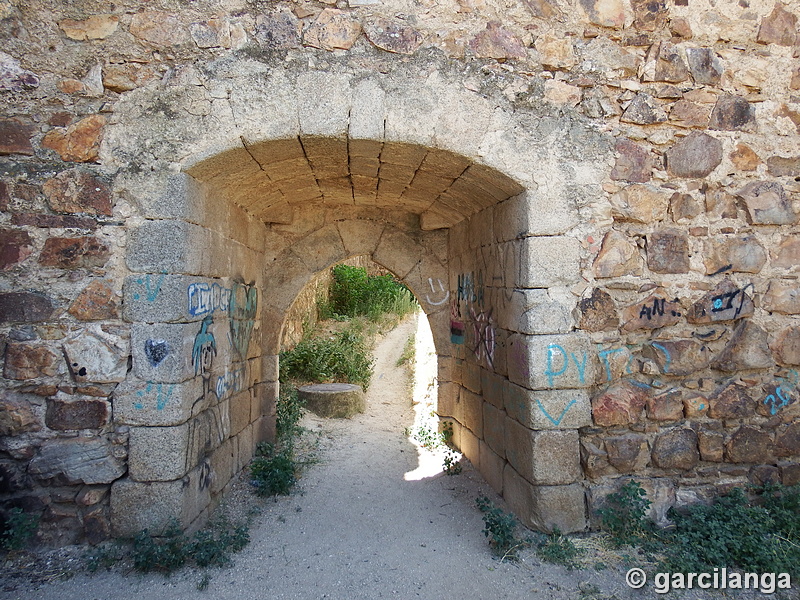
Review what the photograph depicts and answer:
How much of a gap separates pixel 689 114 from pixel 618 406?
5.92 ft

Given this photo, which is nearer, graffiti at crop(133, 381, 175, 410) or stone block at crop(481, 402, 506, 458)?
graffiti at crop(133, 381, 175, 410)

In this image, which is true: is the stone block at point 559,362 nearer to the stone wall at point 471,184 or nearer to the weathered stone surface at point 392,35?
the stone wall at point 471,184

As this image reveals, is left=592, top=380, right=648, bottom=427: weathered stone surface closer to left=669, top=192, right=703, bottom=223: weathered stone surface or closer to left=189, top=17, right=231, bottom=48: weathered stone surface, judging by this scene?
left=669, top=192, right=703, bottom=223: weathered stone surface

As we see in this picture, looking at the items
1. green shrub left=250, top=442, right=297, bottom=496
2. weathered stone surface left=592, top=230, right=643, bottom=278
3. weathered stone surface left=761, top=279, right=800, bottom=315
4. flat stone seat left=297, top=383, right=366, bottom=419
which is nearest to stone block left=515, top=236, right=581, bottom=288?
weathered stone surface left=592, top=230, right=643, bottom=278

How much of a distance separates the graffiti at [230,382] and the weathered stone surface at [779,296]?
11.4 feet

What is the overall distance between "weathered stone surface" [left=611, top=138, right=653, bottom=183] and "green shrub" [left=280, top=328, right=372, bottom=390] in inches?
195

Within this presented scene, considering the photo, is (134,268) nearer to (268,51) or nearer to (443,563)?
(268,51)

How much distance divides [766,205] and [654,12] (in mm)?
1344

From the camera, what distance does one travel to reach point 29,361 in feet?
8.78

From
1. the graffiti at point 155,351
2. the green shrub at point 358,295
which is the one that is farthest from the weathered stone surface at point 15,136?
the green shrub at point 358,295

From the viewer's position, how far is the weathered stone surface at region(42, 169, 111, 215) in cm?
271

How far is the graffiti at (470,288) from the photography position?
4004 mm

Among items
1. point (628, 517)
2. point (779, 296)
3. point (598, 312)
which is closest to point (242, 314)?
point (598, 312)

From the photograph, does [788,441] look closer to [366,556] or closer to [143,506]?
[366,556]
